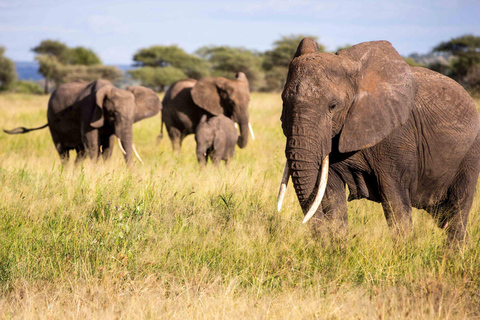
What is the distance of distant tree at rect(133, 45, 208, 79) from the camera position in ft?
150

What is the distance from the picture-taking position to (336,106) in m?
3.49

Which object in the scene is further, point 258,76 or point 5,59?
point 5,59

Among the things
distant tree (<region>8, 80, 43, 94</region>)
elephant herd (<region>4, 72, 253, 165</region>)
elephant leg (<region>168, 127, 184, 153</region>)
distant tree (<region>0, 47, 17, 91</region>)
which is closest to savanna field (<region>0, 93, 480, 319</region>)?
elephant herd (<region>4, 72, 253, 165</region>)

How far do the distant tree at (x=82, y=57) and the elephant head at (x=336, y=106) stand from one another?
56.1m

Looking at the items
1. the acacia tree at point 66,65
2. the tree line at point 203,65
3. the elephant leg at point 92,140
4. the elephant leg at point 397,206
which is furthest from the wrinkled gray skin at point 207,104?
the acacia tree at point 66,65

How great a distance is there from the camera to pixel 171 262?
363 centimetres

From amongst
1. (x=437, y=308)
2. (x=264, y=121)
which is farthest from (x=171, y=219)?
(x=264, y=121)

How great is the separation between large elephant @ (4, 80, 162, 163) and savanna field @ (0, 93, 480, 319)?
10.9 ft

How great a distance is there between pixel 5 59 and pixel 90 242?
53.9 metres

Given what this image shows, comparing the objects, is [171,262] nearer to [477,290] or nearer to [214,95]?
[477,290]

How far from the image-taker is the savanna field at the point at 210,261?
298 cm

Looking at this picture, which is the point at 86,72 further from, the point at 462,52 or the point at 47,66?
the point at 462,52

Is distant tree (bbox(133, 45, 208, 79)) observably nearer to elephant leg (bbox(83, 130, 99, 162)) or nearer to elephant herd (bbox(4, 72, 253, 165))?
elephant herd (bbox(4, 72, 253, 165))

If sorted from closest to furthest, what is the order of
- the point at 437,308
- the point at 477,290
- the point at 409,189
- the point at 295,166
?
the point at 437,308, the point at 477,290, the point at 295,166, the point at 409,189
